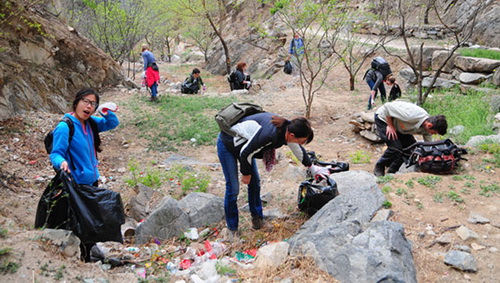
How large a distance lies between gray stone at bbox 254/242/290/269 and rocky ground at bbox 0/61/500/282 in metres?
0.06

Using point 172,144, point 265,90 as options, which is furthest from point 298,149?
point 265,90

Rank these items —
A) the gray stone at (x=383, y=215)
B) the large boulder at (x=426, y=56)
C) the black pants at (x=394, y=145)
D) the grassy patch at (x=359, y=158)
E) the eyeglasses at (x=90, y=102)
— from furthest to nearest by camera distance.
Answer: the large boulder at (x=426, y=56), the grassy patch at (x=359, y=158), the black pants at (x=394, y=145), the gray stone at (x=383, y=215), the eyeglasses at (x=90, y=102)

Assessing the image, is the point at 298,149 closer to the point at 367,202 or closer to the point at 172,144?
the point at 367,202

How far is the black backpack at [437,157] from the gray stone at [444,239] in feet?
4.55

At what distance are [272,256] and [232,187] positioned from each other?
3.00 feet

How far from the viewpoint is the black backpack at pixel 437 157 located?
13.8ft

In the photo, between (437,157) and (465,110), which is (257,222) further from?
(465,110)

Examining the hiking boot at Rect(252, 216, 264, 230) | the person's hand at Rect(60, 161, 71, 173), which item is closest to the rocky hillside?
the person's hand at Rect(60, 161, 71, 173)

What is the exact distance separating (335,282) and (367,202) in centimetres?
122

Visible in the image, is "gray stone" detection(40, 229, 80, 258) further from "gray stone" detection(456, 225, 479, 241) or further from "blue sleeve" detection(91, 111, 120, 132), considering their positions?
"gray stone" detection(456, 225, 479, 241)

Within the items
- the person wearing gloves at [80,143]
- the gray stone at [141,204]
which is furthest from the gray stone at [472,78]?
the person wearing gloves at [80,143]

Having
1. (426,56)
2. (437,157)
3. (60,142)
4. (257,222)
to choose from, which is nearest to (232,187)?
(257,222)

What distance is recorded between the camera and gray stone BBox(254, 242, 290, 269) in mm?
2791

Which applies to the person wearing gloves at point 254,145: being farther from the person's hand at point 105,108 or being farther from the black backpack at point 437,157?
the black backpack at point 437,157
